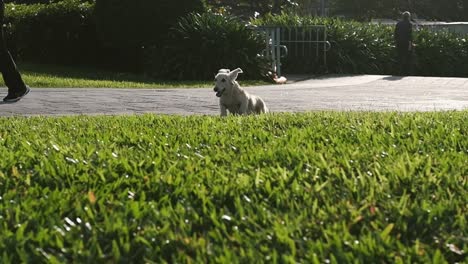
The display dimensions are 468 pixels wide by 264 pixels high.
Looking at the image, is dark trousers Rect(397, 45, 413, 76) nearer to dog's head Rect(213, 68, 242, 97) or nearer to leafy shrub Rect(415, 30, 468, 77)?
leafy shrub Rect(415, 30, 468, 77)

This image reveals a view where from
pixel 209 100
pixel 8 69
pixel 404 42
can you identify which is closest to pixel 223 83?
pixel 209 100

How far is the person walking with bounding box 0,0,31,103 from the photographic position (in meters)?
11.1

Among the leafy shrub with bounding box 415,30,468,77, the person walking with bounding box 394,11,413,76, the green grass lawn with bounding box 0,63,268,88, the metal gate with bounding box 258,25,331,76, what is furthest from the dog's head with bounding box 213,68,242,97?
the leafy shrub with bounding box 415,30,468,77

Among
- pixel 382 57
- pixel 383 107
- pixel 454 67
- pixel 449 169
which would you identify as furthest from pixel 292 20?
pixel 449 169

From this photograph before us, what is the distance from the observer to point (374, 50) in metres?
25.0

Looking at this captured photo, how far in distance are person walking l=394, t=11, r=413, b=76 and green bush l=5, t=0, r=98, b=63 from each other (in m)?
8.07

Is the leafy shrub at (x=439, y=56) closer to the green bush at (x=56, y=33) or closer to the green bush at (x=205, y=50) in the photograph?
the green bush at (x=205, y=50)

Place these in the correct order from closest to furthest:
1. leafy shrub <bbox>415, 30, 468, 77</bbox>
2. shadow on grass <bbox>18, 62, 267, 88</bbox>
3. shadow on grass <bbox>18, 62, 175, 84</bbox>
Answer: shadow on grass <bbox>18, 62, 267, 88</bbox> < shadow on grass <bbox>18, 62, 175, 84</bbox> < leafy shrub <bbox>415, 30, 468, 77</bbox>

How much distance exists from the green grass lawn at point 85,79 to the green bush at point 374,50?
19.1ft

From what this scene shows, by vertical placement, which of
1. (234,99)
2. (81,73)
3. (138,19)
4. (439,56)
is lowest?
(439,56)

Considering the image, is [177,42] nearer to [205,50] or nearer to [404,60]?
[205,50]

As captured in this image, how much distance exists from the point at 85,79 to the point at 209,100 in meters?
5.57

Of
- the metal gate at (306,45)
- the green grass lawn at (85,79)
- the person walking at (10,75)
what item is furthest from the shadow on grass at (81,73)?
the person walking at (10,75)

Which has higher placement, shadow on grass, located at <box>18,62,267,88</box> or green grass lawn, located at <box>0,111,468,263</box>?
green grass lawn, located at <box>0,111,468,263</box>
